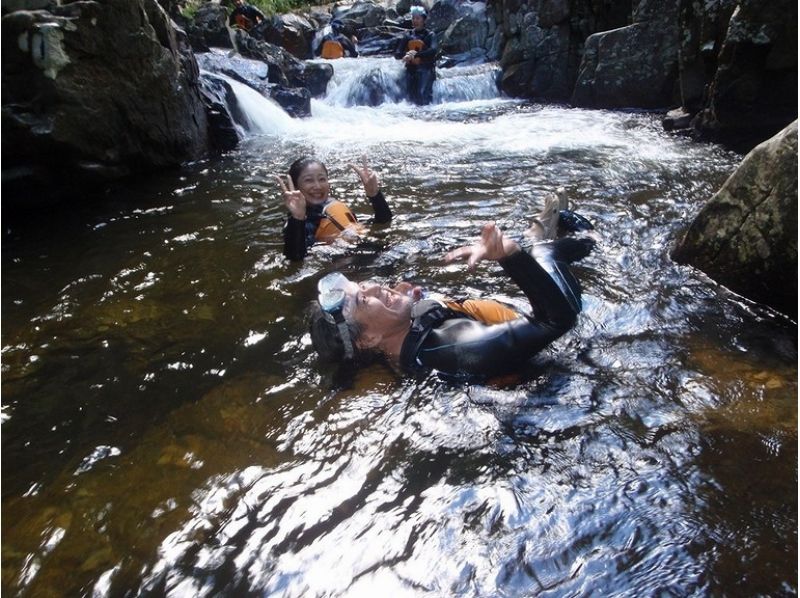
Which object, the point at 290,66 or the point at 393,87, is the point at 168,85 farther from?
the point at 393,87

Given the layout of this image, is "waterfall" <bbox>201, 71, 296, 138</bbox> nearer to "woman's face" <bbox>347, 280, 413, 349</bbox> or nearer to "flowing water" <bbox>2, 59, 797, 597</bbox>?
"flowing water" <bbox>2, 59, 797, 597</bbox>

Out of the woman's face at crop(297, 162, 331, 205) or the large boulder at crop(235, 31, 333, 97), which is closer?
the woman's face at crop(297, 162, 331, 205)

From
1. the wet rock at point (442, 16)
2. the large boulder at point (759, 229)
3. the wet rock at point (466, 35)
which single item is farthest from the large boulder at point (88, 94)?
the wet rock at point (442, 16)

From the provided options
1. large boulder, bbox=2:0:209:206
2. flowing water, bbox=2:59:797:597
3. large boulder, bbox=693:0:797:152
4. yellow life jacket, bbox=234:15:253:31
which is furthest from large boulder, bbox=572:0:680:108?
yellow life jacket, bbox=234:15:253:31

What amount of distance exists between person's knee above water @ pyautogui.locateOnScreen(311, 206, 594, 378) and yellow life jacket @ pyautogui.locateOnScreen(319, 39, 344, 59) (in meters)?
18.9

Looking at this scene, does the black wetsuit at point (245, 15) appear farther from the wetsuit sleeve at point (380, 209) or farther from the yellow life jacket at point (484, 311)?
the yellow life jacket at point (484, 311)

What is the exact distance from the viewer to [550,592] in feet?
5.82

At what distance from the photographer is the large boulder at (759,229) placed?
10.3ft

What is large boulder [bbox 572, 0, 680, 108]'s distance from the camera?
35.5ft

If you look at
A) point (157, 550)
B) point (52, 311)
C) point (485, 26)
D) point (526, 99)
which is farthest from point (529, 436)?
point (485, 26)

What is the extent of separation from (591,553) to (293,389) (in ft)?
5.94

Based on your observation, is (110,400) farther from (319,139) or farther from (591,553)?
(319,139)

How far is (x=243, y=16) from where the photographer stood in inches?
748

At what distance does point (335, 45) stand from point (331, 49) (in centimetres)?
22
